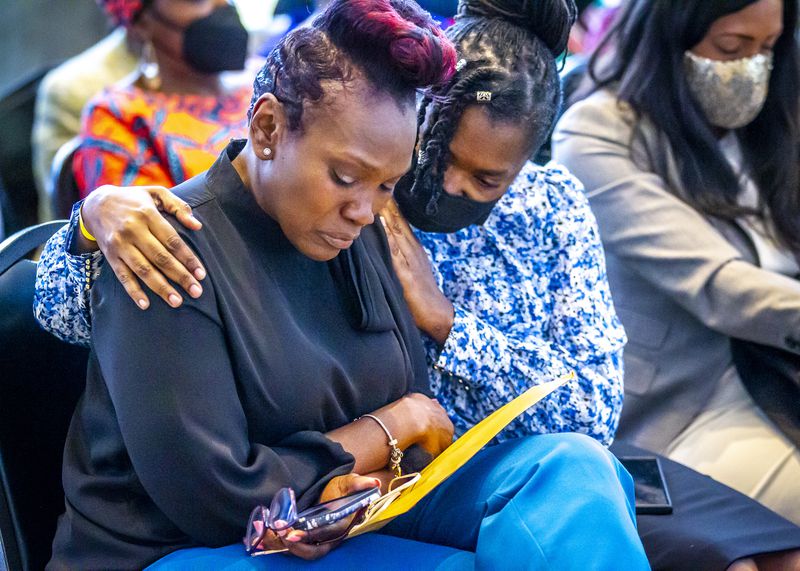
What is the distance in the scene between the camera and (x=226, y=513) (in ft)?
4.55

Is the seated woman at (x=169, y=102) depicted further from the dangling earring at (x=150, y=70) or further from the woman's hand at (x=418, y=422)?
the woman's hand at (x=418, y=422)

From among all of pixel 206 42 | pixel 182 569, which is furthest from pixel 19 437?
pixel 206 42

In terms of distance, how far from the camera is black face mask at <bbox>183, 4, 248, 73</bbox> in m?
3.12

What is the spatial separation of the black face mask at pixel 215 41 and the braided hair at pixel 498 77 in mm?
1433

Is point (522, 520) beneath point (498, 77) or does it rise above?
beneath

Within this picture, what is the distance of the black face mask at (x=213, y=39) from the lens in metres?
3.12

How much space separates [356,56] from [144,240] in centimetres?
38

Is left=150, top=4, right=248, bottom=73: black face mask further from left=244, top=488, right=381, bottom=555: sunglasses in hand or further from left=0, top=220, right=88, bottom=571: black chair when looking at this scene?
left=244, top=488, right=381, bottom=555: sunglasses in hand

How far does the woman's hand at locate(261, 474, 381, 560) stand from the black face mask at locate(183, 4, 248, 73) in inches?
77.7

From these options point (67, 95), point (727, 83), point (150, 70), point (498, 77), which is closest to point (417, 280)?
point (498, 77)

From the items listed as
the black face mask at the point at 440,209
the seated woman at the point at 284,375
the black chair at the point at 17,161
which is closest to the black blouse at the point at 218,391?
the seated woman at the point at 284,375

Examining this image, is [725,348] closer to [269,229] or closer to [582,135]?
[582,135]

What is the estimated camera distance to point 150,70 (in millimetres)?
3193

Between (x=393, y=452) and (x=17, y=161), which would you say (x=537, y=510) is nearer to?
(x=393, y=452)
